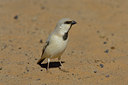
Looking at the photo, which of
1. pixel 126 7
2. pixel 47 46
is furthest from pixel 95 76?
pixel 126 7

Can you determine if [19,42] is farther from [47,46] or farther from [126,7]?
[126,7]

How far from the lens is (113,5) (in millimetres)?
15445

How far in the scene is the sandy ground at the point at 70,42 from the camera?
27.0ft

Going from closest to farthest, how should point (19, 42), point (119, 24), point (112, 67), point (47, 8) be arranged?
point (112, 67) → point (19, 42) → point (119, 24) → point (47, 8)

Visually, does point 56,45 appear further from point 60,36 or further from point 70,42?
point 70,42

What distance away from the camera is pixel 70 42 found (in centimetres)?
1148

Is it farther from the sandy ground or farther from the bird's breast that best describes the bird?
the sandy ground

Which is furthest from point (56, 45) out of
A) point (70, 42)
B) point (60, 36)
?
point (70, 42)

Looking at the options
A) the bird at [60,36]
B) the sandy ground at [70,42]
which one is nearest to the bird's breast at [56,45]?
the bird at [60,36]

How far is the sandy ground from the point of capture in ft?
27.0

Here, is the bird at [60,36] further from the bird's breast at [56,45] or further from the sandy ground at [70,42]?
the sandy ground at [70,42]

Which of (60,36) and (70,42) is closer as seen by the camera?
(60,36)

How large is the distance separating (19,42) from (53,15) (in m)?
3.27

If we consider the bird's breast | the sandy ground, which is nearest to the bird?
the bird's breast
